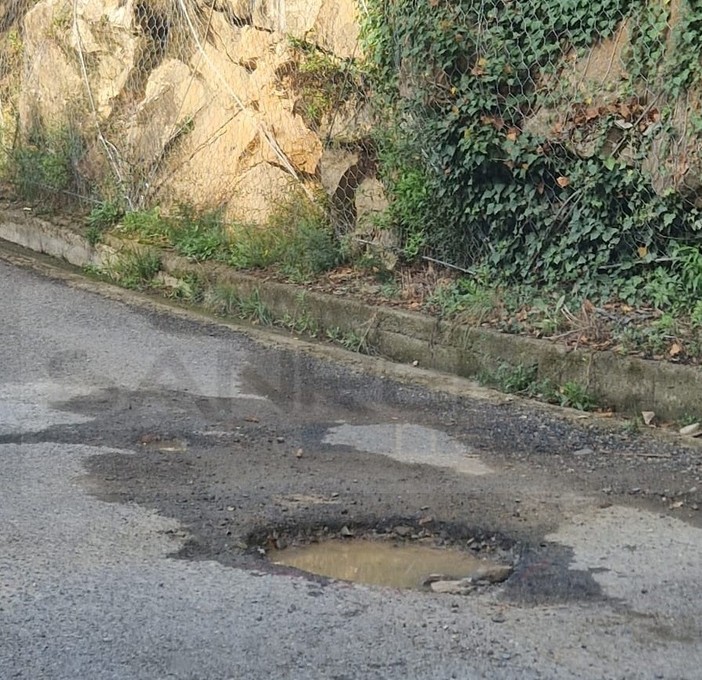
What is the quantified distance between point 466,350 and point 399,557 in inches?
126

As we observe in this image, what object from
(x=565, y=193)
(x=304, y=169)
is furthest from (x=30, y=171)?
(x=565, y=193)

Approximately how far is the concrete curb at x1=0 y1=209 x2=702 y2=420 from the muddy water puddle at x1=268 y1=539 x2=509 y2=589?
7.97 ft

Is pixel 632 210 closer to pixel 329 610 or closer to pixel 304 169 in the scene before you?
pixel 304 169

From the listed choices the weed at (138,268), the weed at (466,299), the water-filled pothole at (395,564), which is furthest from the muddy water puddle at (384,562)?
the weed at (138,268)

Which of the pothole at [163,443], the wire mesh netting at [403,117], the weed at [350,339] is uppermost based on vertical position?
the wire mesh netting at [403,117]

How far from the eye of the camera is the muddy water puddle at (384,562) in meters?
4.83

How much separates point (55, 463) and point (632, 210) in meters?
4.14

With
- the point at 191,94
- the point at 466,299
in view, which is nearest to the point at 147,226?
the point at 191,94

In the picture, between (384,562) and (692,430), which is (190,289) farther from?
(384,562)

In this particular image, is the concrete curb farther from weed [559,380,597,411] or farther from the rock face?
the rock face

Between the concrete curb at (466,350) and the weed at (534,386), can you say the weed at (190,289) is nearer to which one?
the concrete curb at (466,350)

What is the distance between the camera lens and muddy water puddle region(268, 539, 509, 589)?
4828mm

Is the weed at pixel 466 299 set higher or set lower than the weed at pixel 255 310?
higher

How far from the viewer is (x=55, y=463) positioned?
6.01 metres
